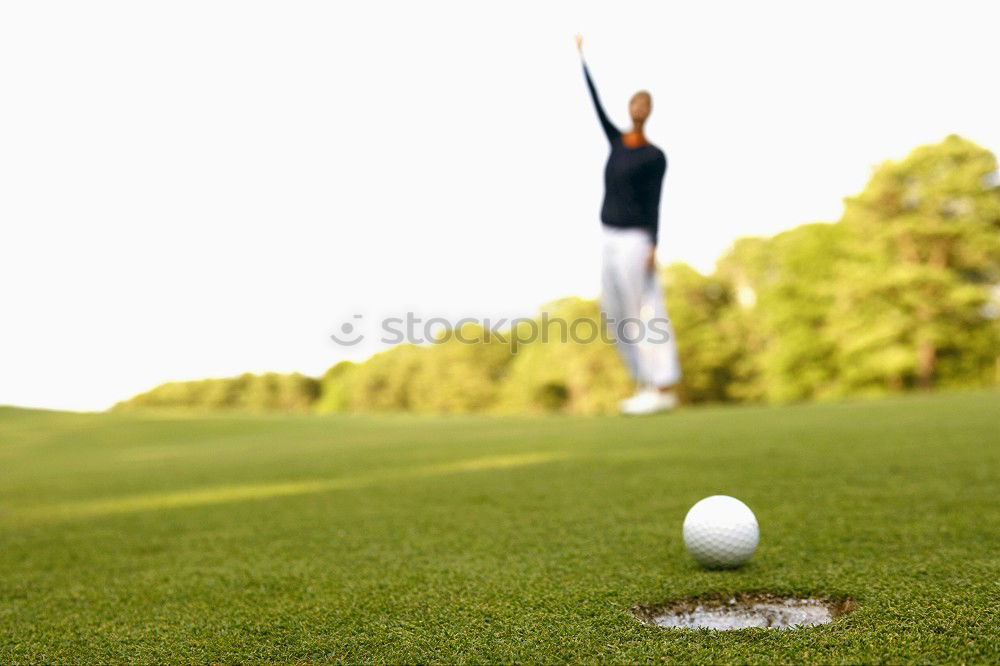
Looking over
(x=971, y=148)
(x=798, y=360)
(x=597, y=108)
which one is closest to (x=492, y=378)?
(x=798, y=360)

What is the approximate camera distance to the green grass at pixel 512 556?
2996 mm

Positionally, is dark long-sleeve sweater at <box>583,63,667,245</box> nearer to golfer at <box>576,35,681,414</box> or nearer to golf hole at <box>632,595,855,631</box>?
golfer at <box>576,35,681,414</box>

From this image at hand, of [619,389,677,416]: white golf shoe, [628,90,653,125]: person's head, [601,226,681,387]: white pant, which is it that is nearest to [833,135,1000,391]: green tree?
[619,389,677,416]: white golf shoe

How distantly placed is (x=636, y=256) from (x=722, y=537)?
264 cm

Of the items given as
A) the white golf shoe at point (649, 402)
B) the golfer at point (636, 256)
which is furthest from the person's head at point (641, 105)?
the white golf shoe at point (649, 402)

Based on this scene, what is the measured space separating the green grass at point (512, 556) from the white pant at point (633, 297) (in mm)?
1320

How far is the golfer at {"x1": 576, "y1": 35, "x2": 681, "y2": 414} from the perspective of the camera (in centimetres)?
587

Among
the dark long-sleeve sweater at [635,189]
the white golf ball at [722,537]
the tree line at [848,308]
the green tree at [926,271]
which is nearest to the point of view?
the white golf ball at [722,537]

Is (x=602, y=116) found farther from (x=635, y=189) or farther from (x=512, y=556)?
(x=512, y=556)

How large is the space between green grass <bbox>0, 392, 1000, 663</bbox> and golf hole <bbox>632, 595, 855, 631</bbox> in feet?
0.31

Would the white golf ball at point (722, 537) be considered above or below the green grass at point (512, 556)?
above

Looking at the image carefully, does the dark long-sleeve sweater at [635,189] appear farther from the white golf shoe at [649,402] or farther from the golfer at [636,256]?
the white golf shoe at [649,402]

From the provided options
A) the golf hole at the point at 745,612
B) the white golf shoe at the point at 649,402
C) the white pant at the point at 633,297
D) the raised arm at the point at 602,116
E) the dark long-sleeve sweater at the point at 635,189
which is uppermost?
the raised arm at the point at 602,116

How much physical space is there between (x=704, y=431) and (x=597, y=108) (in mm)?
7112
